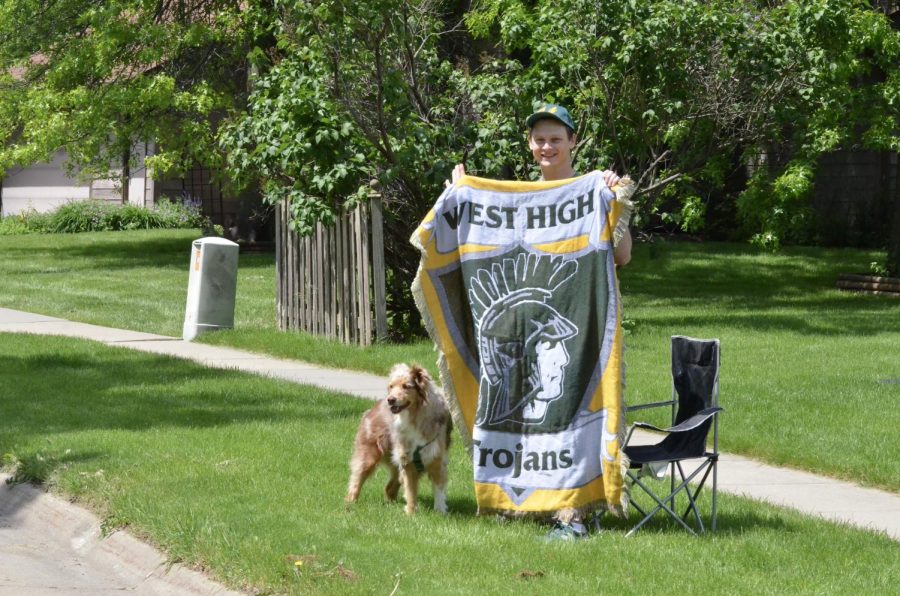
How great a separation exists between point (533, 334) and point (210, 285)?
32.1ft

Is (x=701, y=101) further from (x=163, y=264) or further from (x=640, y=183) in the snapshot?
(x=163, y=264)

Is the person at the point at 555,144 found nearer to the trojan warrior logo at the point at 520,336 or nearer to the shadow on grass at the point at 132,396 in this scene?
the trojan warrior logo at the point at 520,336

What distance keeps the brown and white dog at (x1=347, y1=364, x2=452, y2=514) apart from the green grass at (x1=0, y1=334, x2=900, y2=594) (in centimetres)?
20

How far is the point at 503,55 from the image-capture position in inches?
858

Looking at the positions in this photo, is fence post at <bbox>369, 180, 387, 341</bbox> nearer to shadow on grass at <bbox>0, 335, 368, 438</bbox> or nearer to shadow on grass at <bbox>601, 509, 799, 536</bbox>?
shadow on grass at <bbox>0, 335, 368, 438</bbox>

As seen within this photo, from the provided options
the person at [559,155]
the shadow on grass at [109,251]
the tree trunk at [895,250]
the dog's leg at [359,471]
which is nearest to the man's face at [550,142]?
the person at [559,155]

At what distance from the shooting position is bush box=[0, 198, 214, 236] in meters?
34.3

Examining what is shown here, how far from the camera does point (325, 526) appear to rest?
6941mm

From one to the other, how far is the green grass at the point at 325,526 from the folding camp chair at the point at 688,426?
205 mm

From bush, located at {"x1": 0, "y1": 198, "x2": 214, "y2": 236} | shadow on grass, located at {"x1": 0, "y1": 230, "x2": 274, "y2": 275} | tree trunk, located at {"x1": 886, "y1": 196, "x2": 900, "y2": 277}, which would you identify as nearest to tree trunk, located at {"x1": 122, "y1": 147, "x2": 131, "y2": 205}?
bush, located at {"x1": 0, "y1": 198, "x2": 214, "y2": 236}

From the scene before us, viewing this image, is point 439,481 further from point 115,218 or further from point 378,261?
point 115,218

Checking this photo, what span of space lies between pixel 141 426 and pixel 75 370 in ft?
10.6

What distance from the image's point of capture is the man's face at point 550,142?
6680mm

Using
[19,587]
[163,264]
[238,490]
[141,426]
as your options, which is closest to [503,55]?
[163,264]
